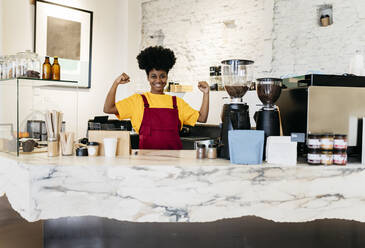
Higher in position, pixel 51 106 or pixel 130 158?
pixel 51 106

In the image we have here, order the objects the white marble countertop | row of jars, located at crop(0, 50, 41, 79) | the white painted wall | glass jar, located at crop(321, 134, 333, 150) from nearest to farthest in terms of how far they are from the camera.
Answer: the white marble countertop < glass jar, located at crop(321, 134, 333, 150) < row of jars, located at crop(0, 50, 41, 79) < the white painted wall

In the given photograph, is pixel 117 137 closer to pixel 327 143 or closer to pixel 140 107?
pixel 140 107

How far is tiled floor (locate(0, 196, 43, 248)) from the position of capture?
6.56 feet

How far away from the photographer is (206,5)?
556 cm

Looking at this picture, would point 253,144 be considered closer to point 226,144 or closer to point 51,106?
point 226,144

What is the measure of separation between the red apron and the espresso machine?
0.93m

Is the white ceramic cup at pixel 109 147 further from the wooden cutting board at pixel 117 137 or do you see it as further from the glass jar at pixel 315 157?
the glass jar at pixel 315 157

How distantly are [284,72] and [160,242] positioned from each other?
3446mm

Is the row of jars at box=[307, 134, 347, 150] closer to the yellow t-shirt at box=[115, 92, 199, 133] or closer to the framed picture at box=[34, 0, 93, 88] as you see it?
the yellow t-shirt at box=[115, 92, 199, 133]

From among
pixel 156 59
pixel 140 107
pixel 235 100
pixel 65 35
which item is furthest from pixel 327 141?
pixel 65 35

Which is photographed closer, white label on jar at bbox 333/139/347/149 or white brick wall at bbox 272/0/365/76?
white label on jar at bbox 333/139/347/149

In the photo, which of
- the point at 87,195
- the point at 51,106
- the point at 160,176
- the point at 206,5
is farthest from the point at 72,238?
the point at 206,5

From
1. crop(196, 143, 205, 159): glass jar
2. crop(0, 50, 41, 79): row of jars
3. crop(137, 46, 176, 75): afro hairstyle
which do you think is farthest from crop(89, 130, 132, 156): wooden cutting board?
crop(137, 46, 176, 75): afro hairstyle

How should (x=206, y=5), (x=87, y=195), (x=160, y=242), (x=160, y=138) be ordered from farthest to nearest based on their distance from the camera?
(x=206, y=5) → (x=160, y=138) → (x=160, y=242) → (x=87, y=195)
